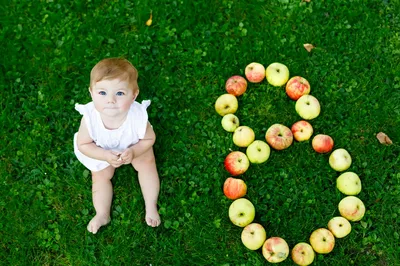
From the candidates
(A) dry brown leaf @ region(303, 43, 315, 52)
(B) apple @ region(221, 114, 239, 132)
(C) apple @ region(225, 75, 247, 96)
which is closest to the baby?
(B) apple @ region(221, 114, 239, 132)

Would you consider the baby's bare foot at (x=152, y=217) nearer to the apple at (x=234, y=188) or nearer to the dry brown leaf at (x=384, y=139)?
the apple at (x=234, y=188)

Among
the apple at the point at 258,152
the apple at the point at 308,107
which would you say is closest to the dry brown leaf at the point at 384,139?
the apple at the point at 308,107

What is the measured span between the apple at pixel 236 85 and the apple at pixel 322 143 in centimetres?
75

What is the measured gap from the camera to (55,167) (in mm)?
4102

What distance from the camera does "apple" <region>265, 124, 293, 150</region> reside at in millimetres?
4121

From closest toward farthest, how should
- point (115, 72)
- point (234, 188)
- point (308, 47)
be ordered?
point (115, 72)
point (234, 188)
point (308, 47)

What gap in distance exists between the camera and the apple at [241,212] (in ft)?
12.6

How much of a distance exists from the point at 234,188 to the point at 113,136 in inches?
39.5

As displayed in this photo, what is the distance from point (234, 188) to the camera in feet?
12.9

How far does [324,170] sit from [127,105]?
1737mm

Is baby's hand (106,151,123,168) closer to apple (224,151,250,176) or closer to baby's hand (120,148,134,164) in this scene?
baby's hand (120,148,134,164)

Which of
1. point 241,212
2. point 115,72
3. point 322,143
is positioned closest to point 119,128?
point 115,72

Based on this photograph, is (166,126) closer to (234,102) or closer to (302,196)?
(234,102)

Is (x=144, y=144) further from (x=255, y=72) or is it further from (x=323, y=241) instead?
(x=323, y=241)
